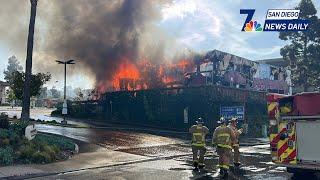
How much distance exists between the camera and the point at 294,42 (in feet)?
157

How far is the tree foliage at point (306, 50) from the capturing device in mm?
46500

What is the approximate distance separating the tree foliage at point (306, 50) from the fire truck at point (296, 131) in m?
39.3

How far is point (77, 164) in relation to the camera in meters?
12.9

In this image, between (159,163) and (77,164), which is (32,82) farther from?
(159,163)

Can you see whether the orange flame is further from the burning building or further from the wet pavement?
the wet pavement

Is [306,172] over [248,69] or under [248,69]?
under

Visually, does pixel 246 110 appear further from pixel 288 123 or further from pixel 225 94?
pixel 288 123

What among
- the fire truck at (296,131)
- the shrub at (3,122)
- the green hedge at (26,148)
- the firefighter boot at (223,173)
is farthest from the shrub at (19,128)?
the fire truck at (296,131)

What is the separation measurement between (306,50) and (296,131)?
40660 millimetres

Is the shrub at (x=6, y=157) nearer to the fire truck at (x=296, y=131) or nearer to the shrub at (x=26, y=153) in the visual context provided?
the shrub at (x=26, y=153)

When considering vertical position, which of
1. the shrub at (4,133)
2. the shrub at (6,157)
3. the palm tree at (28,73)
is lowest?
the shrub at (6,157)

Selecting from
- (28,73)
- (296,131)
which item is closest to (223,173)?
(296,131)

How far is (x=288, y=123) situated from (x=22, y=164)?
8.08 meters

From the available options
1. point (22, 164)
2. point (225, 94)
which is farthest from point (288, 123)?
point (225, 94)
